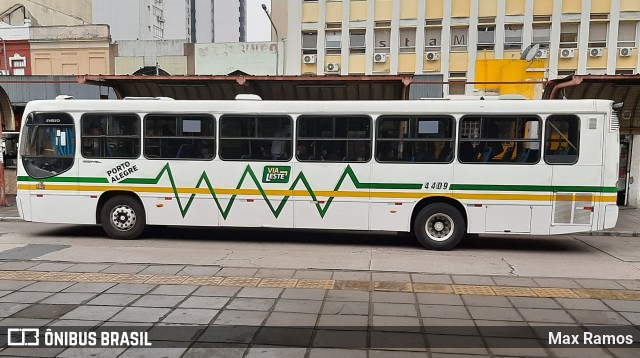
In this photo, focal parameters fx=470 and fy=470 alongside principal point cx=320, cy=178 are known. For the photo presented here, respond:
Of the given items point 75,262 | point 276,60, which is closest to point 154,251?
→ point 75,262

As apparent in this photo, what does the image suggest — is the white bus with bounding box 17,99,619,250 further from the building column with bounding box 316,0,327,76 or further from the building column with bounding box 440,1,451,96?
the building column with bounding box 316,0,327,76

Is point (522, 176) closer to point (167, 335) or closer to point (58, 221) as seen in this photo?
point (167, 335)

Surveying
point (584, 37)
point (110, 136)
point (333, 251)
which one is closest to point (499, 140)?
point (333, 251)

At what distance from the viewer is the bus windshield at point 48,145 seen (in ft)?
32.4

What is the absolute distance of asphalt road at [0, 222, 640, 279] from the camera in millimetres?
7840

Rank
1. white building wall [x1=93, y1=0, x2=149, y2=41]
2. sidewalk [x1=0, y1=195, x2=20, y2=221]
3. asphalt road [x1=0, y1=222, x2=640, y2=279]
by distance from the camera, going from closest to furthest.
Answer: asphalt road [x1=0, y1=222, x2=640, y2=279]
sidewalk [x1=0, y1=195, x2=20, y2=221]
white building wall [x1=93, y1=0, x2=149, y2=41]

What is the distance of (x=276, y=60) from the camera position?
25.4 m

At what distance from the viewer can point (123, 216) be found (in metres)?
9.88

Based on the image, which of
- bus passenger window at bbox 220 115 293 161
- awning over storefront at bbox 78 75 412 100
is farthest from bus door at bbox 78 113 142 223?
awning over storefront at bbox 78 75 412 100

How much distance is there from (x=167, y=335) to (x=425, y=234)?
229 inches

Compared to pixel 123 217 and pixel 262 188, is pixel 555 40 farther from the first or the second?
pixel 123 217

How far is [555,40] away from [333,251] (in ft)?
69.9

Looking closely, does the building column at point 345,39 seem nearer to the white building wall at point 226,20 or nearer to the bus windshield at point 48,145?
the bus windshield at point 48,145

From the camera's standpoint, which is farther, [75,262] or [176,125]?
[176,125]
